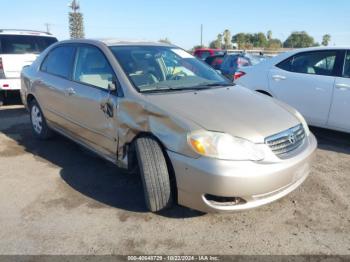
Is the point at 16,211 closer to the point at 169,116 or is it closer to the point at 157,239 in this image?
the point at 157,239

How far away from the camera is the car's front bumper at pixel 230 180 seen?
8.82 ft

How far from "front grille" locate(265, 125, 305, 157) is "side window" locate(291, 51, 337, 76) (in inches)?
94.7

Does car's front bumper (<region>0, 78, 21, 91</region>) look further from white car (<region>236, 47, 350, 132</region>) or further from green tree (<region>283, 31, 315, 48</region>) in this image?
green tree (<region>283, 31, 315, 48</region>)

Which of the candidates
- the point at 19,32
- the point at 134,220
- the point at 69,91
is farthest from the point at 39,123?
the point at 19,32

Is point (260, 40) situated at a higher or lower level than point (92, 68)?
lower

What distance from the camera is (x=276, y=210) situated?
332 cm

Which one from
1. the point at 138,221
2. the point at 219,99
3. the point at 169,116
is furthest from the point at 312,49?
the point at 138,221

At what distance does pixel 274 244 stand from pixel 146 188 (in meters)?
1.13

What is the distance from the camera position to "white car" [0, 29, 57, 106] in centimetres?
784

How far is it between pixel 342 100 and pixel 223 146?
306 centimetres

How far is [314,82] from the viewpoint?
207 inches

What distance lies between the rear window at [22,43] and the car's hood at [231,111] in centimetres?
608

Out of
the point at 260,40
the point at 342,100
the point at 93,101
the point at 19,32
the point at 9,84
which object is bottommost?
the point at 260,40

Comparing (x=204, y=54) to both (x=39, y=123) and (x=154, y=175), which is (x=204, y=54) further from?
(x=154, y=175)
